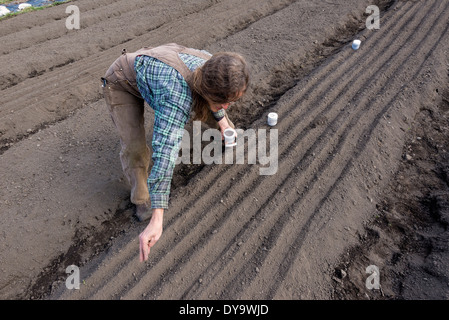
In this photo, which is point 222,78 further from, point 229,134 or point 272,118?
point 272,118

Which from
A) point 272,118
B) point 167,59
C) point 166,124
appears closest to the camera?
point 166,124

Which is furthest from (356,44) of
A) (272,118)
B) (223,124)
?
(223,124)

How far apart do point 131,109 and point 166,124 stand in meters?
0.88

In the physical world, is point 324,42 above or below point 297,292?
above

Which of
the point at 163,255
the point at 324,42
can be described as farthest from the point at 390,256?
the point at 324,42

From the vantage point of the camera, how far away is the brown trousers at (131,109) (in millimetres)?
2359

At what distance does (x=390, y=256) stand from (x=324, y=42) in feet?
14.1

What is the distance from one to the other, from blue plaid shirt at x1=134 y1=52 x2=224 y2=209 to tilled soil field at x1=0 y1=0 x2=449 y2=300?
105 centimetres

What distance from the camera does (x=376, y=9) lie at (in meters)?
6.72

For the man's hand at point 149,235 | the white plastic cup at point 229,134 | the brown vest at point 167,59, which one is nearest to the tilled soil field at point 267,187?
the white plastic cup at point 229,134

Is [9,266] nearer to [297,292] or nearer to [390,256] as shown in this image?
[297,292]

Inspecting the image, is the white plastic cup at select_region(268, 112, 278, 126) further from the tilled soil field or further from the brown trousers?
the brown trousers

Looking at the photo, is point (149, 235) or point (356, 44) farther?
point (356, 44)

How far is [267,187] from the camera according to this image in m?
3.28
